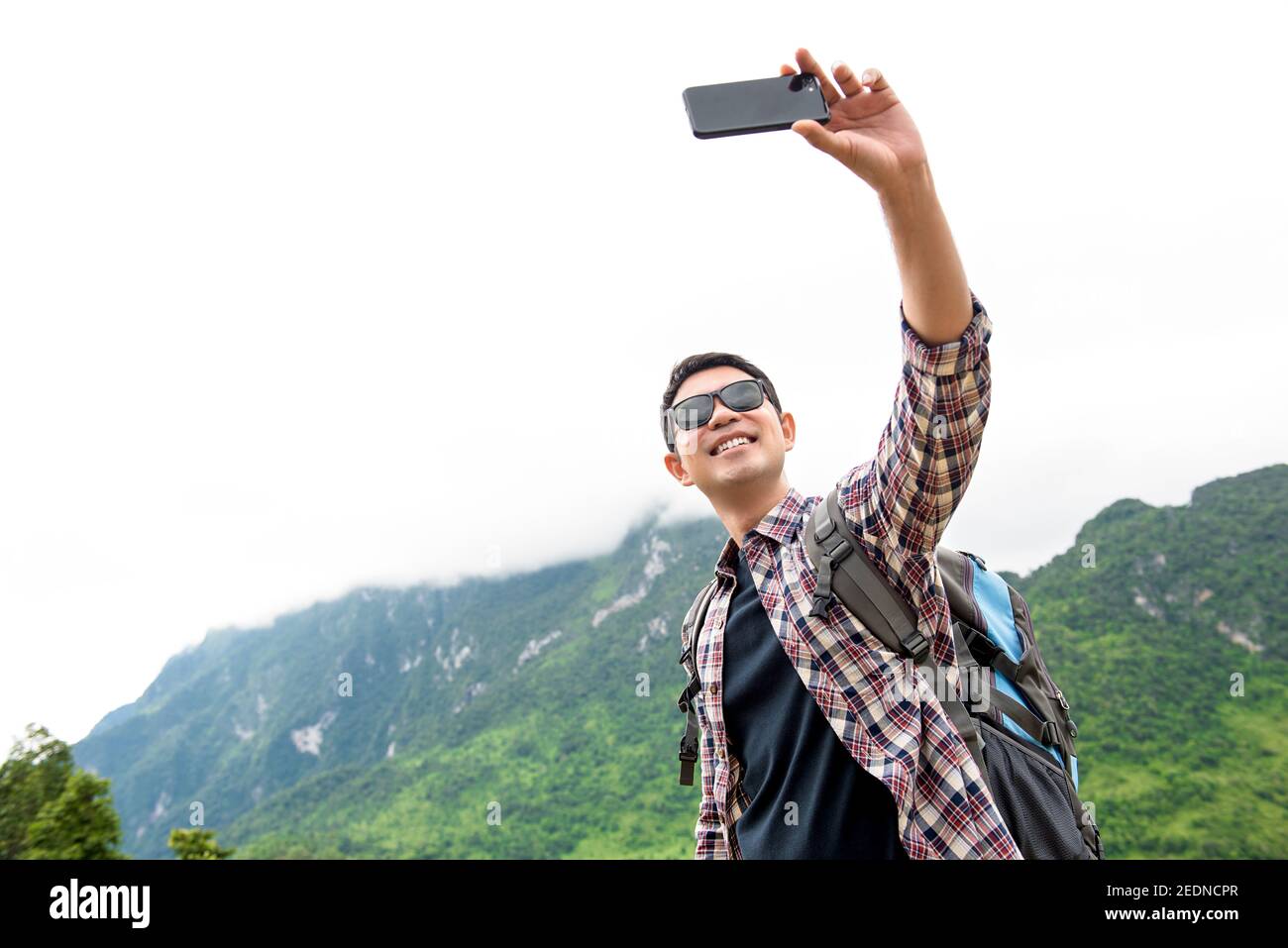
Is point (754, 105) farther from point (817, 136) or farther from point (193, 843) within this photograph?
point (193, 843)

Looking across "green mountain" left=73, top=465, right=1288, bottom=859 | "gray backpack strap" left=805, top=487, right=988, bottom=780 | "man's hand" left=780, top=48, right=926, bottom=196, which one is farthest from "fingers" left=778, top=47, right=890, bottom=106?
"green mountain" left=73, top=465, right=1288, bottom=859

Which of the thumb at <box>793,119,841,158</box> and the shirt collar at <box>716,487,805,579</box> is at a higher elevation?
the thumb at <box>793,119,841,158</box>

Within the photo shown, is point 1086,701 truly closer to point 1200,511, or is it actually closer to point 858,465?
point 1200,511

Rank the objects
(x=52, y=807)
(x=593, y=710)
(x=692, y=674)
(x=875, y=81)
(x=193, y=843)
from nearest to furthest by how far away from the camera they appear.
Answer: (x=875, y=81), (x=692, y=674), (x=193, y=843), (x=52, y=807), (x=593, y=710)

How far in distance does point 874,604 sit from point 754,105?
127cm

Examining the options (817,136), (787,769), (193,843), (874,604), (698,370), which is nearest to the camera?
(817,136)

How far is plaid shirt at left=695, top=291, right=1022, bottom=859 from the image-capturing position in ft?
6.21

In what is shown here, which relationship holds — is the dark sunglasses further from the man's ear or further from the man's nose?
the man's ear

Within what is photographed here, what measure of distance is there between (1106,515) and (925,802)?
73.6 meters

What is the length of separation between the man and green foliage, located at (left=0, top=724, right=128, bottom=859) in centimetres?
2202

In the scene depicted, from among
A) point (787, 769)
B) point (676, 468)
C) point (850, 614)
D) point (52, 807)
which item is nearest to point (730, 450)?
point (676, 468)

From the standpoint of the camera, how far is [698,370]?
2807mm
